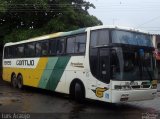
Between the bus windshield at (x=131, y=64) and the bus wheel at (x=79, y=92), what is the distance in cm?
253

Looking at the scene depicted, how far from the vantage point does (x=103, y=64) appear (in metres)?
14.5

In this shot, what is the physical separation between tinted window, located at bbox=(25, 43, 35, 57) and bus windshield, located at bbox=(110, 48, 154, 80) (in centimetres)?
806

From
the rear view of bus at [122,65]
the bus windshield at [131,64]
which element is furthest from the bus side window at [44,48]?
the bus windshield at [131,64]

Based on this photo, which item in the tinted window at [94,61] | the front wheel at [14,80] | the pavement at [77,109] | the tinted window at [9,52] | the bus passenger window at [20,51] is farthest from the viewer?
the tinted window at [9,52]

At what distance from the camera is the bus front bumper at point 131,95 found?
13750 millimetres

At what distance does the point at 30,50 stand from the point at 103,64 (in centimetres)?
822

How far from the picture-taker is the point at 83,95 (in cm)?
1600

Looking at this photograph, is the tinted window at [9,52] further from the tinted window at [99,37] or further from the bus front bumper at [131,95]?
the bus front bumper at [131,95]

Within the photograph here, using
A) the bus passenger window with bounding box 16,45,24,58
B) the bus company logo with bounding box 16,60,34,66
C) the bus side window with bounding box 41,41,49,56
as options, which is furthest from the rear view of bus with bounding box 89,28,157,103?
the bus passenger window with bounding box 16,45,24,58

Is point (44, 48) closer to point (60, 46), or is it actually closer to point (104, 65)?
point (60, 46)

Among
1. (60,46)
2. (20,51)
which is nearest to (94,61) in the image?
(60,46)

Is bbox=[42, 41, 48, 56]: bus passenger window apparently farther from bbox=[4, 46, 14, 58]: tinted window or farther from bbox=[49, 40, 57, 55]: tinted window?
bbox=[4, 46, 14, 58]: tinted window

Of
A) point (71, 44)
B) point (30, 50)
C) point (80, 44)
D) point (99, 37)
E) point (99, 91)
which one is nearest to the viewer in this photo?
point (99, 91)

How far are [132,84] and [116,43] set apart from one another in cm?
166
